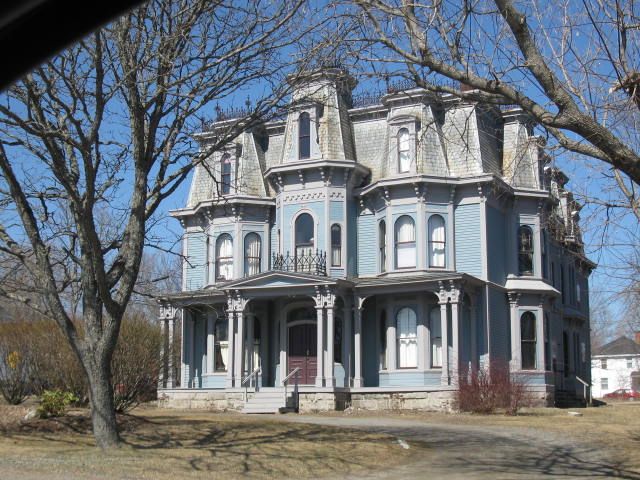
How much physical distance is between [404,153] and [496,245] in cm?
496

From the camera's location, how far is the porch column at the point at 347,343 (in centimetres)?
3067

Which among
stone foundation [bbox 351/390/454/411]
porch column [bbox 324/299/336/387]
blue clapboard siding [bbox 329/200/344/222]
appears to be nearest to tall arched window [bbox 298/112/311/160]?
blue clapboard siding [bbox 329/200/344/222]

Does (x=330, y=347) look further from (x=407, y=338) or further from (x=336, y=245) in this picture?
(x=336, y=245)

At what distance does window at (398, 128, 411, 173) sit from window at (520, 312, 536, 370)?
7.34m

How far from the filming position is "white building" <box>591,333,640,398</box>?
93.2m

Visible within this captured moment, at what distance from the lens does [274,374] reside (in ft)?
108

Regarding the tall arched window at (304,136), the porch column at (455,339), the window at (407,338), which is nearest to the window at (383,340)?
the window at (407,338)

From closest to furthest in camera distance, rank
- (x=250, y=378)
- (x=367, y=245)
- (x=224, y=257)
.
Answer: (x=250, y=378), (x=367, y=245), (x=224, y=257)

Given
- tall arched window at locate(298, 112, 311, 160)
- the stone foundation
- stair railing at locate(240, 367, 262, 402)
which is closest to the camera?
the stone foundation

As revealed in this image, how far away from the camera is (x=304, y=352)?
32.2 metres

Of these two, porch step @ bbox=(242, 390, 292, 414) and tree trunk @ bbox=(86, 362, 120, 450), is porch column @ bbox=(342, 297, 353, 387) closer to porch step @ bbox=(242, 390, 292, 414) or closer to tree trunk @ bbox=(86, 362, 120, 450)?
porch step @ bbox=(242, 390, 292, 414)

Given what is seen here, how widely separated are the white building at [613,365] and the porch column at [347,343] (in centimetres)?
6850

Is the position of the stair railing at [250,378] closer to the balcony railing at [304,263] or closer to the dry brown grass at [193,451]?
the balcony railing at [304,263]

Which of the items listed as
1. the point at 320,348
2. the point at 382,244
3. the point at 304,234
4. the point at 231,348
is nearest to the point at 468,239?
the point at 382,244
